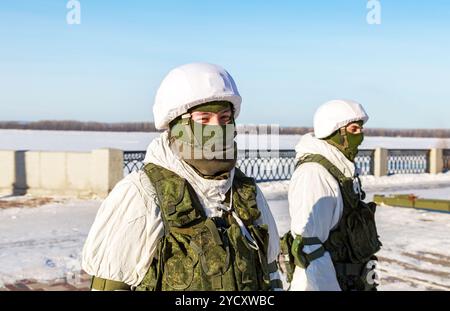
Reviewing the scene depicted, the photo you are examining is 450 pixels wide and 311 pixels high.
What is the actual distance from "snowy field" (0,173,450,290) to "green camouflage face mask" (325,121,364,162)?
9.52ft

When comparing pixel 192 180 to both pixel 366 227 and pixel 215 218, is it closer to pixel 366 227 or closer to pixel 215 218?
pixel 215 218

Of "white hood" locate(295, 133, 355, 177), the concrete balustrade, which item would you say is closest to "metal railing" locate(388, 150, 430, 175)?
the concrete balustrade

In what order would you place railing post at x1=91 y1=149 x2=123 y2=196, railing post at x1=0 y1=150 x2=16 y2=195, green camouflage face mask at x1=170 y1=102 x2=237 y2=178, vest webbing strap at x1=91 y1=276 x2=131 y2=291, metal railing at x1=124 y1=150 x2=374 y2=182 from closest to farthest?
vest webbing strap at x1=91 y1=276 x2=131 y2=291 < green camouflage face mask at x1=170 y1=102 x2=237 y2=178 < railing post at x1=91 y1=149 x2=123 y2=196 < railing post at x1=0 y1=150 x2=16 y2=195 < metal railing at x1=124 y1=150 x2=374 y2=182

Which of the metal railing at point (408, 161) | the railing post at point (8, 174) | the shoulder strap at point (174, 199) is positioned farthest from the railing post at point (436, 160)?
the shoulder strap at point (174, 199)

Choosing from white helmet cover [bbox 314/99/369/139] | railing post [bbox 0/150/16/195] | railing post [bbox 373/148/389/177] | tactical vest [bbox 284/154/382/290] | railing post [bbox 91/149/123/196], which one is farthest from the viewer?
railing post [bbox 373/148/389/177]

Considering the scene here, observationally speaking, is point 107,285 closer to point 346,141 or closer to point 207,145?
point 207,145

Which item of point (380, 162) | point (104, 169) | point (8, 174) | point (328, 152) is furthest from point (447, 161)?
point (328, 152)

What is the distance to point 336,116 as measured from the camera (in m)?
4.12

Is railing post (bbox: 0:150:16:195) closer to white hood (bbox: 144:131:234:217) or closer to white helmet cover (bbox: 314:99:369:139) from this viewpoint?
white helmet cover (bbox: 314:99:369:139)

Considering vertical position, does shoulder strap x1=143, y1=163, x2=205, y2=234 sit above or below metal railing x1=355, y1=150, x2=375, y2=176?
above

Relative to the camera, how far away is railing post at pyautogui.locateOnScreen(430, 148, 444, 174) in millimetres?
21594
